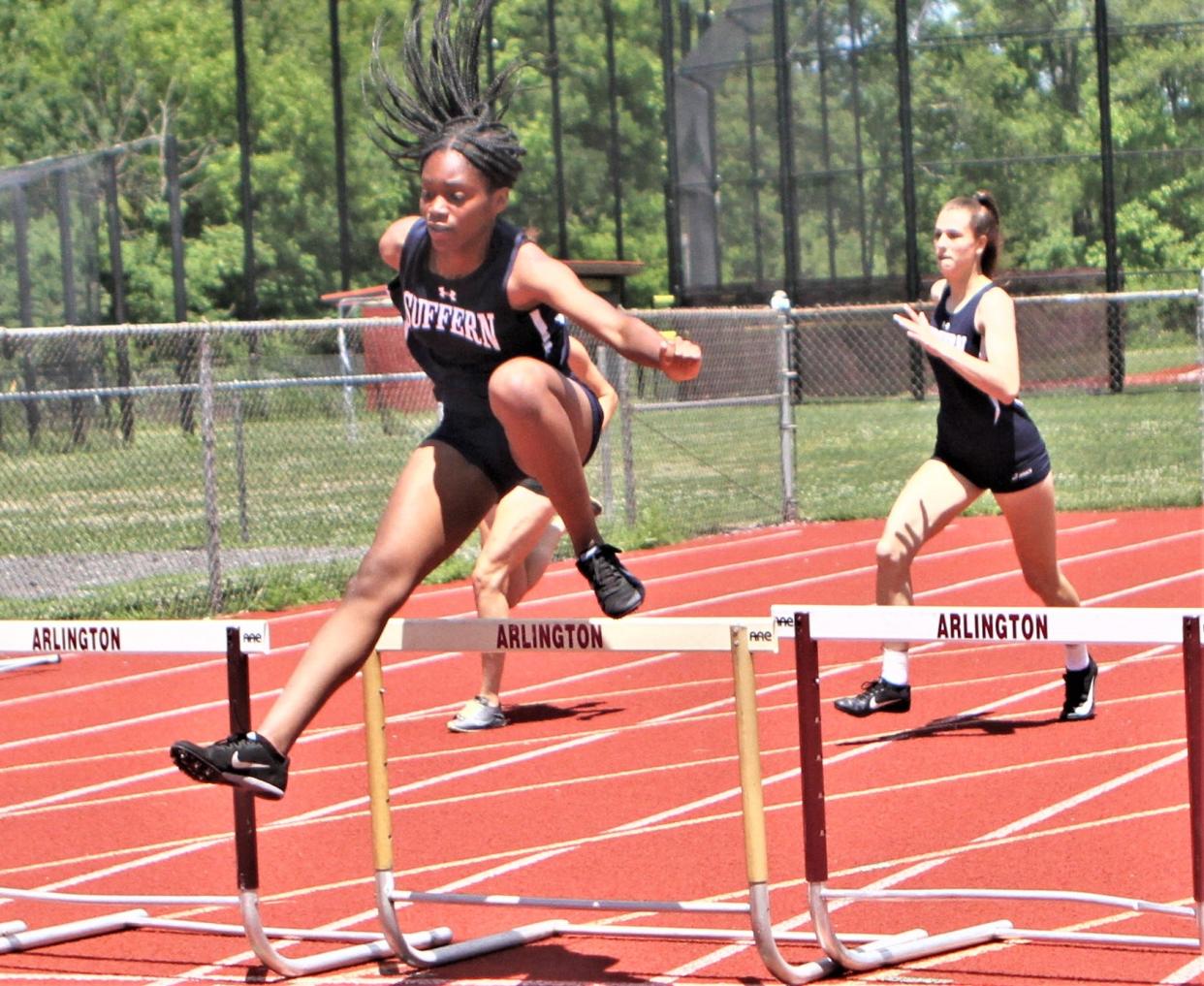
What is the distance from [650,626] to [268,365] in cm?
2699

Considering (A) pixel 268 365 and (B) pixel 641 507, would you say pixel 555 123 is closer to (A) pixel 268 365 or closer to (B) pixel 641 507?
(A) pixel 268 365

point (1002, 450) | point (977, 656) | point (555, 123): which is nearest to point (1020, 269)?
point (555, 123)

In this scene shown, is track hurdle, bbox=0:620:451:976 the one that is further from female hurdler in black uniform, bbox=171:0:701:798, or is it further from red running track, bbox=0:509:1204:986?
female hurdler in black uniform, bbox=171:0:701:798

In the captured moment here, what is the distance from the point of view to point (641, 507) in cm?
1636

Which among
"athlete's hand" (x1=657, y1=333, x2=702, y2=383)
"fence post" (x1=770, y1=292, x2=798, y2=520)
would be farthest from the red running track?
"fence post" (x1=770, y1=292, x2=798, y2=520)

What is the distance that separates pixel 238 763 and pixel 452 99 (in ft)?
5.70

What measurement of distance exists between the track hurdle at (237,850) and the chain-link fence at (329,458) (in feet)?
19.9

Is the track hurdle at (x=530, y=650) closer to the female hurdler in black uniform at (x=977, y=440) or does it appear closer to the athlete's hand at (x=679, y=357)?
the athlete's hand at (x=679, y=357)

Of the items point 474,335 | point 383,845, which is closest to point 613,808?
point 383,845

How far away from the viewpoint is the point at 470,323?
4.75 metres

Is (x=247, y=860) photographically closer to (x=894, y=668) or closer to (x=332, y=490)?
(x=894, y=668)

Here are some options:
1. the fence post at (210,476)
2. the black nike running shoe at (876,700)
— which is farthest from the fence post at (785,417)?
the black nike running shoe at (876,700)

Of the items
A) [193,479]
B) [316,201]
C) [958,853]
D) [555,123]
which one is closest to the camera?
[958,853]

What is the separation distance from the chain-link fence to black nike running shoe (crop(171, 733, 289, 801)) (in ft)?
22.7
